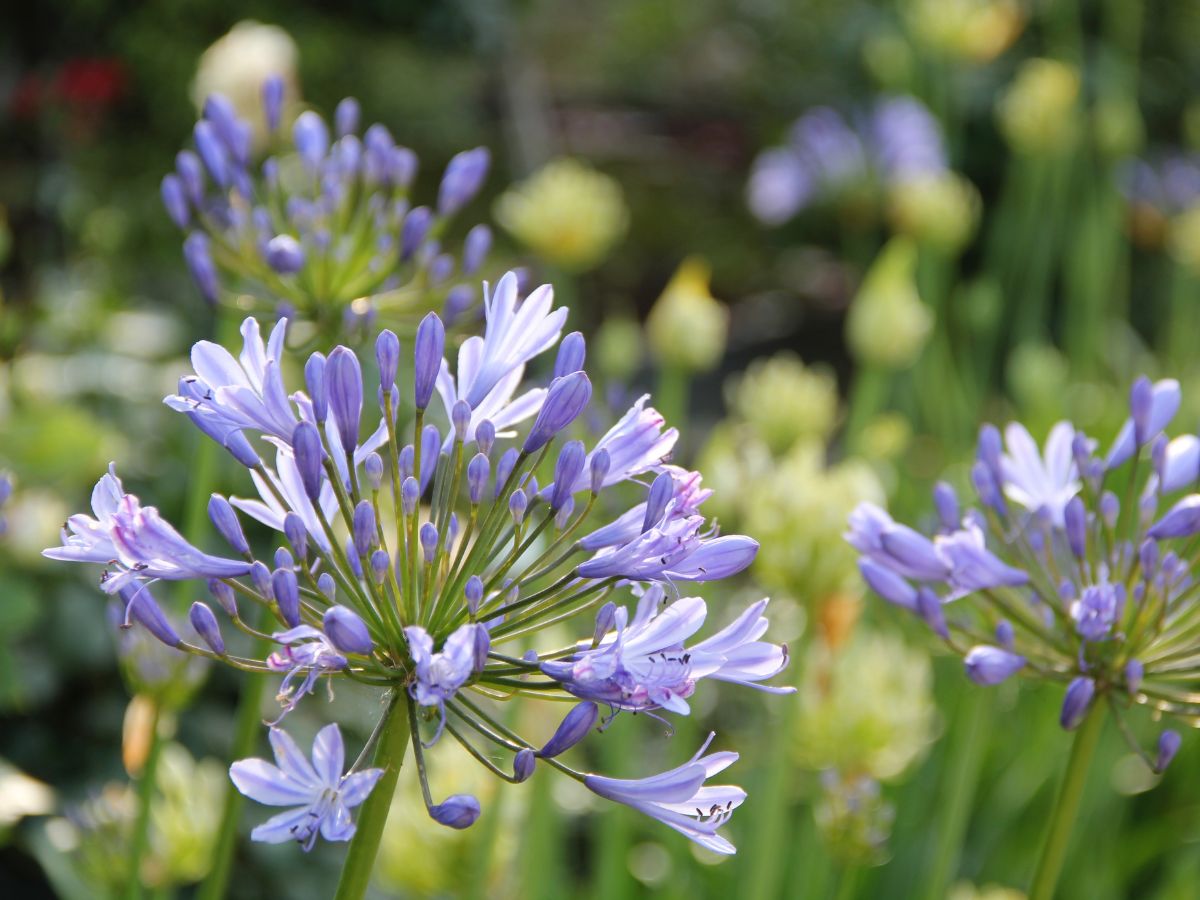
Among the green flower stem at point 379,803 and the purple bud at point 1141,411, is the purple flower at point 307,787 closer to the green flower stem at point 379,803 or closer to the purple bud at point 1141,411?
the green flower stem at point 379,803

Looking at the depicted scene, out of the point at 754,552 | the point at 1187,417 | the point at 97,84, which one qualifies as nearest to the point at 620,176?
the point at 97,84

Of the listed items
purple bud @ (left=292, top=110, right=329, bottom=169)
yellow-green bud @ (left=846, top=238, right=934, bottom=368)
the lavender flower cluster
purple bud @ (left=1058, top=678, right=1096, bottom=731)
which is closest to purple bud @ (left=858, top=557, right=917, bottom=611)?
purple bud @ (left=1058, top=678, right=1096, bottom=731)

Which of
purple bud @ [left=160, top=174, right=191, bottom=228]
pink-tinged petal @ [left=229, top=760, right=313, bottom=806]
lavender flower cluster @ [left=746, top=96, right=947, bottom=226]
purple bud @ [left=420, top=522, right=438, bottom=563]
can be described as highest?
lavender flower cluster @ [left=746, top=96, right=947, bottom=226]

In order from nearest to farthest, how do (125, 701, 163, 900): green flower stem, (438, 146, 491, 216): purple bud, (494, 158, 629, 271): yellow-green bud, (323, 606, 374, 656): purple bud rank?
(323, 606, 374, 656): purple bud → (125, 701, 163, 900): green flower stem → (438, 146, 491, 216): purple bud → (494, 158, 629, 271): yellow-green bud

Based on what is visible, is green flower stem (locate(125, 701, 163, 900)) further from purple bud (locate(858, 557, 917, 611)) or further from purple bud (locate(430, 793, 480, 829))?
purple bud (locate(858, 557, 917, 611))

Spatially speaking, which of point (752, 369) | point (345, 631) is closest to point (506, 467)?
point (345, 631)

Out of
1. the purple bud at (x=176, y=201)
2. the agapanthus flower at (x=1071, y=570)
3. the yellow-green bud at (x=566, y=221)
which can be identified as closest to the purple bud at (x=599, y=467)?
the agapanthus flower at (x=1071, y=570)
